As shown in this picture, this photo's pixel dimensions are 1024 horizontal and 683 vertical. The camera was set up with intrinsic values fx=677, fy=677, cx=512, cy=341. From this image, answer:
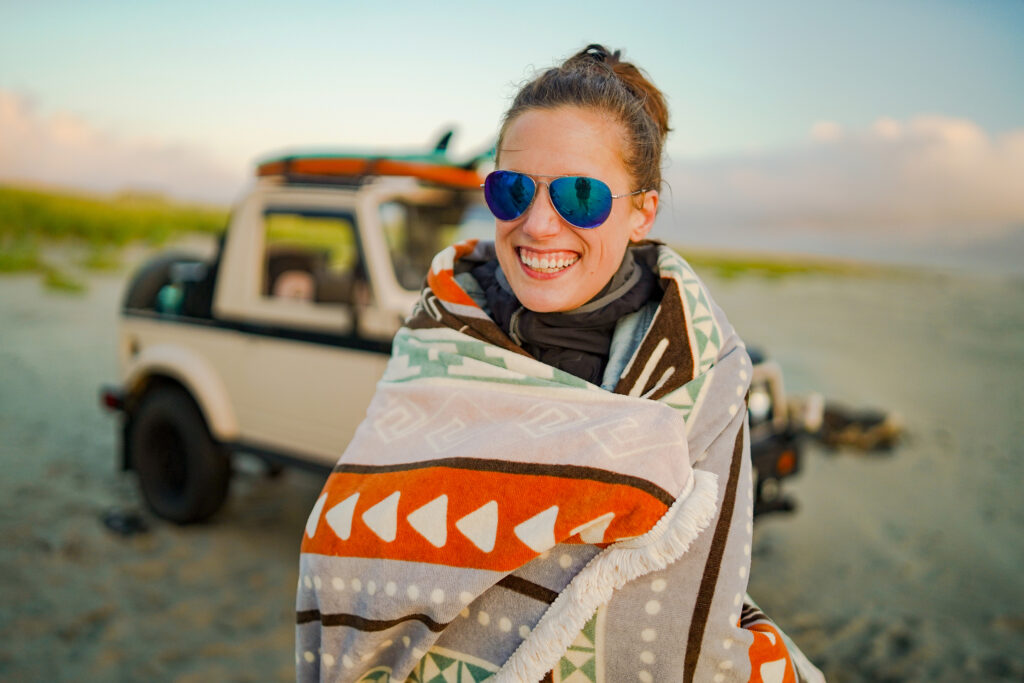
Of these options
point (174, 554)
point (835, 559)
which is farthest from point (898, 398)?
point (174, 554)

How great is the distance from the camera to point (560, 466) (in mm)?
1254

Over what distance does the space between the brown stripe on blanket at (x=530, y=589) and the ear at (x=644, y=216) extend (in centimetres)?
78

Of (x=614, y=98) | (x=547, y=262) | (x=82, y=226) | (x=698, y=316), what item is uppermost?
(x=614, y=98)

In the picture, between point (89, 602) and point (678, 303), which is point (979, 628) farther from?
point (89, 602)

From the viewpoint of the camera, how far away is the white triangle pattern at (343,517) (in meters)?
1.36

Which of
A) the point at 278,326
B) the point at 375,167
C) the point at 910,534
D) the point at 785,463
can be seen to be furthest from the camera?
the point at 910,534

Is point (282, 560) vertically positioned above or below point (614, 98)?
below

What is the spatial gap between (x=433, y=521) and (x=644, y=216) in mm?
809

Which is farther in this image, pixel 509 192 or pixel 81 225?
pixel 81 225

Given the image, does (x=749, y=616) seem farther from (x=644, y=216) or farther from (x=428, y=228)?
(x=428, y=228)

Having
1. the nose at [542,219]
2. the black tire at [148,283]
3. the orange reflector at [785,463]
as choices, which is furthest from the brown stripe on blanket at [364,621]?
the black tire at [148,283]

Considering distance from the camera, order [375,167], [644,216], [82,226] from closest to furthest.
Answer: [644,216] < [375,167] < [82,226]

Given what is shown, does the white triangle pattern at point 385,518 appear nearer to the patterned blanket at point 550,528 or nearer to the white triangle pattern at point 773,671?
the patterned blanket at point 550,528

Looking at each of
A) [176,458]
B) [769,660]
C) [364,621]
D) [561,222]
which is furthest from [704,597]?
[176,458]
